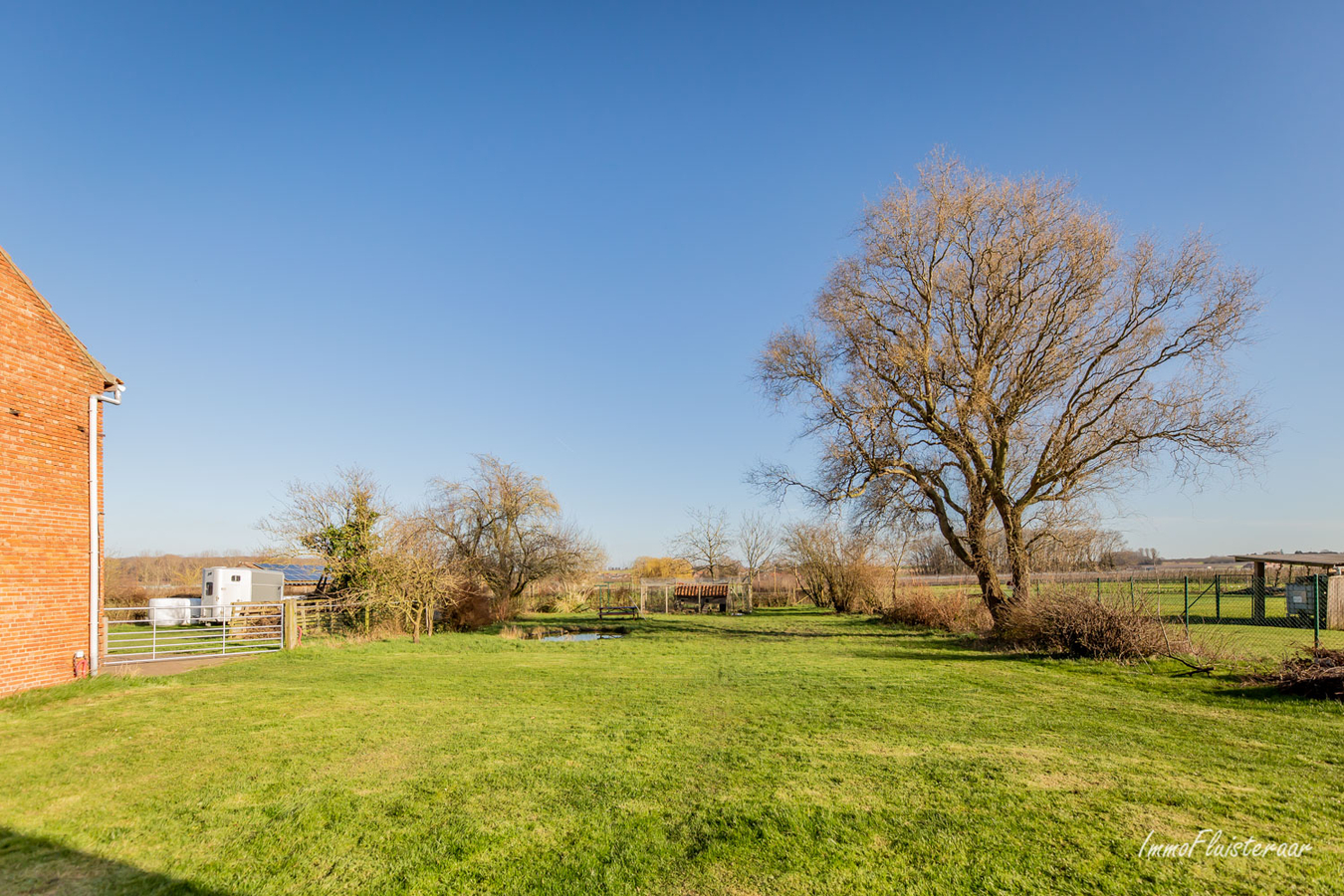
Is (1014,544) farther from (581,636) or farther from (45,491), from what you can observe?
(45,491)

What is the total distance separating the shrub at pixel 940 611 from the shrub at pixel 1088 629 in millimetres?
4278

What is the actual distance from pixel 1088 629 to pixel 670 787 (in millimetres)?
10962

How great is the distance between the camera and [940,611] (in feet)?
74.3

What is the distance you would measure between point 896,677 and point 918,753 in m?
5.37

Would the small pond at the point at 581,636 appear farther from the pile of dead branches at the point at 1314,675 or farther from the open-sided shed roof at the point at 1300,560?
the open-sided shed roof at the point at 1300,560

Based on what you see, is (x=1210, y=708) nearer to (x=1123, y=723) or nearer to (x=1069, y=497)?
(x=1123, y=723)

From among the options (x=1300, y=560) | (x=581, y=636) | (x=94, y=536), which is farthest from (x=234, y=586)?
(x=1300, y=560)

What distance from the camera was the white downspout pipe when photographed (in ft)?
38.2

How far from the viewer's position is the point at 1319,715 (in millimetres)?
8070

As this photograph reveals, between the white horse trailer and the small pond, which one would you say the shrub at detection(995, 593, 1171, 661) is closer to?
the small pond

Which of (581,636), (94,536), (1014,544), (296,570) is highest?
(94,536)

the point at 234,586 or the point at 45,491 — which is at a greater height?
the point at 45,491

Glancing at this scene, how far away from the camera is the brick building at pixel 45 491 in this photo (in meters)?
10.5

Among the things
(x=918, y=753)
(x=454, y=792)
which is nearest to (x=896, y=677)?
(x=918, y=753)
